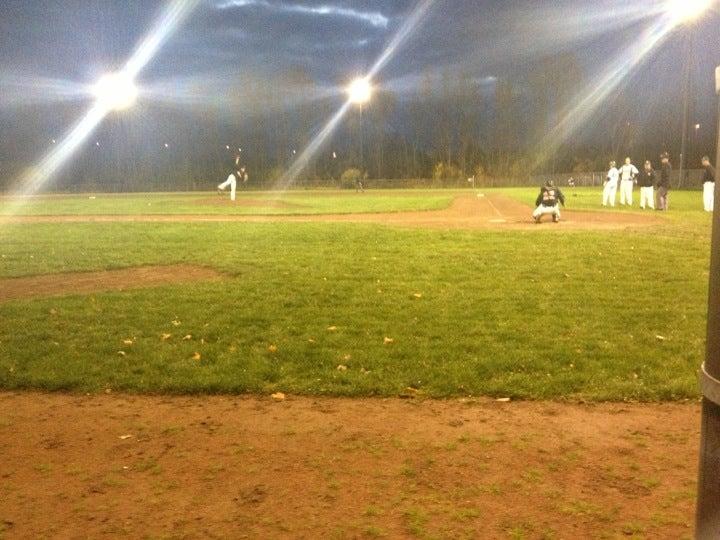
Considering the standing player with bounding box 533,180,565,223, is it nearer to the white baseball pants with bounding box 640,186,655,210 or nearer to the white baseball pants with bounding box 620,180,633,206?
the white baseball pants with bounding box 640,186,655,210

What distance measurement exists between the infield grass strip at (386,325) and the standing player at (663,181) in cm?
1007

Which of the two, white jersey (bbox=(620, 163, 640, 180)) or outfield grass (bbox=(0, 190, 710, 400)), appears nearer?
outfield grass (bbox=(0, 190, 710, 400))

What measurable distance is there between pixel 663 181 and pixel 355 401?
22.1m

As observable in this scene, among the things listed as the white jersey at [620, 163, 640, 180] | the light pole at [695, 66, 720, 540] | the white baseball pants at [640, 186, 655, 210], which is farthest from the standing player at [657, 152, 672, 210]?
the light pole at [695, 66, 720, 540]

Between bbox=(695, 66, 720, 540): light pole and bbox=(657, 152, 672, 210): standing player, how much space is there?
23.0m

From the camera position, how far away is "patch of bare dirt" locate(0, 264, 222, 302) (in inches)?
406

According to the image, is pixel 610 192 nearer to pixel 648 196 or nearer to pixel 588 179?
pixel 648 196

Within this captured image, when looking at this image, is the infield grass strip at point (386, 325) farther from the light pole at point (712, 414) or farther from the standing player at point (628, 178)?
the standing player at point (628, 178)

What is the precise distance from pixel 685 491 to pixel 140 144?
101097 mm

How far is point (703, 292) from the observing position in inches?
368

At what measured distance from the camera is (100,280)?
11258 millimetres

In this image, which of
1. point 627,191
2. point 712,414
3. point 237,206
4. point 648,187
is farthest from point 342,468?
point 237,206

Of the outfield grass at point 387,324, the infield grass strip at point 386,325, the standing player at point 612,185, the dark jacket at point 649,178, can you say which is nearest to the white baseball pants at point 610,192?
the standing player at point 612,185

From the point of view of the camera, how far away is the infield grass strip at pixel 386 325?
234 inches
